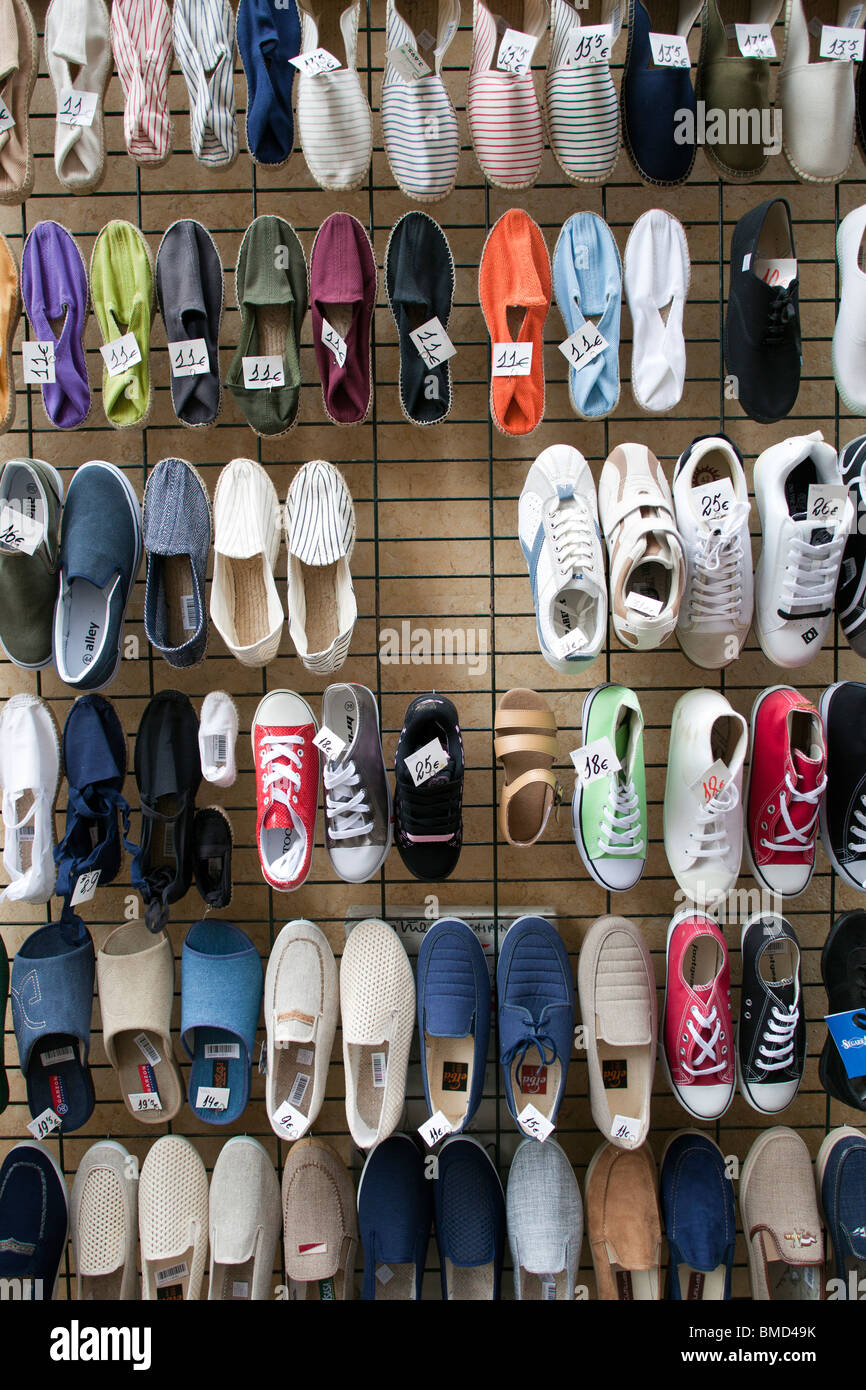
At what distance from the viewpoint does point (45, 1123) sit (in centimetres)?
232

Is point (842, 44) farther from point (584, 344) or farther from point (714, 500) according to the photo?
point (714, 500)

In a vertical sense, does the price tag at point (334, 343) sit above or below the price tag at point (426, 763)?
above

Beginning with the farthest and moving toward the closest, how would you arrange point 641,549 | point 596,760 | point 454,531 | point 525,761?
point 454,531 < point 525,761 < point 596,760 < point 641,549

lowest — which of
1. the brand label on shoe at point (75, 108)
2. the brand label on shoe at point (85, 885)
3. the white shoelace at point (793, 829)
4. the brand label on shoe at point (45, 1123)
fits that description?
the brand label on shoe at point (45, 1123)

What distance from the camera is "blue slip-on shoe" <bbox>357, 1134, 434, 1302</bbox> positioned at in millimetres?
2314

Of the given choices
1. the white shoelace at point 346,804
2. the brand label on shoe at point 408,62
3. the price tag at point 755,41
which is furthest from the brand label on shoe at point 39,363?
the price tag at point 755,41

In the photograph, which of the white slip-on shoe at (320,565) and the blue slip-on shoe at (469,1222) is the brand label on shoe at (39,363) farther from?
the blue slip-on shoe at (469,1222)

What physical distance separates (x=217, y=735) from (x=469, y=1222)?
1.33m

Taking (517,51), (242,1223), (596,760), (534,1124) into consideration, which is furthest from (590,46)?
(242,1223)

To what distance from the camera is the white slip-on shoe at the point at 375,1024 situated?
2.29 meters

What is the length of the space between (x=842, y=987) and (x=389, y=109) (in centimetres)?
230

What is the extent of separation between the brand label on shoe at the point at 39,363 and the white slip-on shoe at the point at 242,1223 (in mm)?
1892

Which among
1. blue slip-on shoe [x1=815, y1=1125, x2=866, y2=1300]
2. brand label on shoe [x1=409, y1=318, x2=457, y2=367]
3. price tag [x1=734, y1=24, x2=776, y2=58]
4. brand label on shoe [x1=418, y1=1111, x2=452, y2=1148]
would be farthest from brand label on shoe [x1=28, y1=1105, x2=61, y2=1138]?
price tag [x1=734, y1=24, x2=776, y2=58]

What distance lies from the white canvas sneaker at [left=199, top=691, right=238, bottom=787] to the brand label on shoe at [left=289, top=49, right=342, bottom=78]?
138 centimetres
